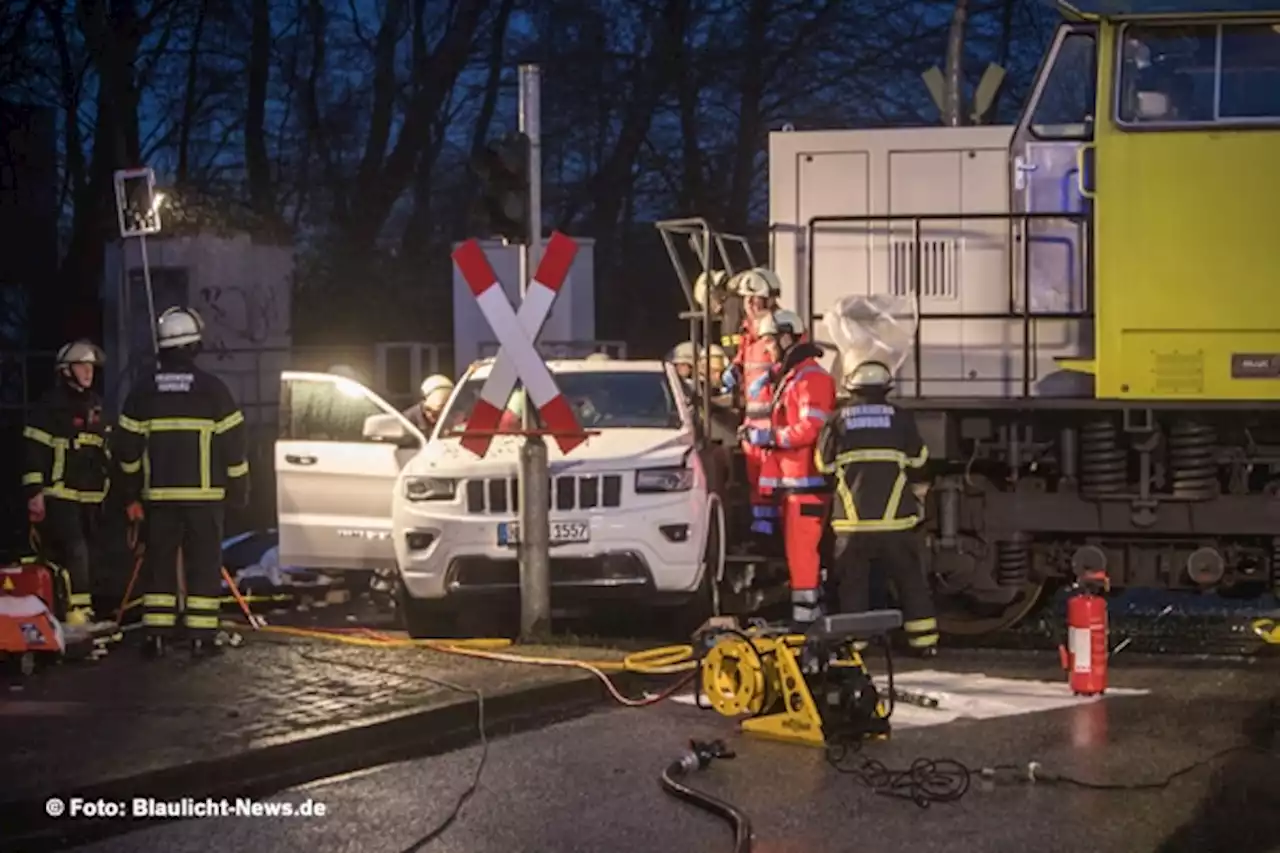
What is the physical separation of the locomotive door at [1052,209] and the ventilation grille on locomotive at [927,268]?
0.46 meters

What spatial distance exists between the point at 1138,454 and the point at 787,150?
321 centimetres

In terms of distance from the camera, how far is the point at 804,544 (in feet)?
36.2

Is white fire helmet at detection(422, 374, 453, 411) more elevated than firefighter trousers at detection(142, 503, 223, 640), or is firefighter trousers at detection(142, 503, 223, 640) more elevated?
white fire helmet at detection(422, 374, 453, 411)

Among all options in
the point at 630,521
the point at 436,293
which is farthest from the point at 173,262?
the point at 630,521

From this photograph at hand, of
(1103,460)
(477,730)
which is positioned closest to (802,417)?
(1103,460)

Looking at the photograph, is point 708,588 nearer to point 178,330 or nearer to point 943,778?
point 178,330

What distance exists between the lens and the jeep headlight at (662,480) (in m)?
11.0

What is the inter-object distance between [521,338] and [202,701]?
9.29ft

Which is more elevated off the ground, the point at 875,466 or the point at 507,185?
the point at 507,185

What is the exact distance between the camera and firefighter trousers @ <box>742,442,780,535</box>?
11547mm

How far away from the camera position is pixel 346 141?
116ft

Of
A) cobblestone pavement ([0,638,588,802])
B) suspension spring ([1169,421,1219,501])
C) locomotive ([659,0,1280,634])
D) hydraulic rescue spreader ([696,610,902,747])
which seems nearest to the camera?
cobblestone pavement ([0,638,588,802])

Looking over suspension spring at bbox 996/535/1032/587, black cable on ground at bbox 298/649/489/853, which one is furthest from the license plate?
suspension spring at bbox 996/535/1032/587

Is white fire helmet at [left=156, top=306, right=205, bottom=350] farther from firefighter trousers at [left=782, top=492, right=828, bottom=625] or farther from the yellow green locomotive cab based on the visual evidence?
the yellow green locomotive cab
